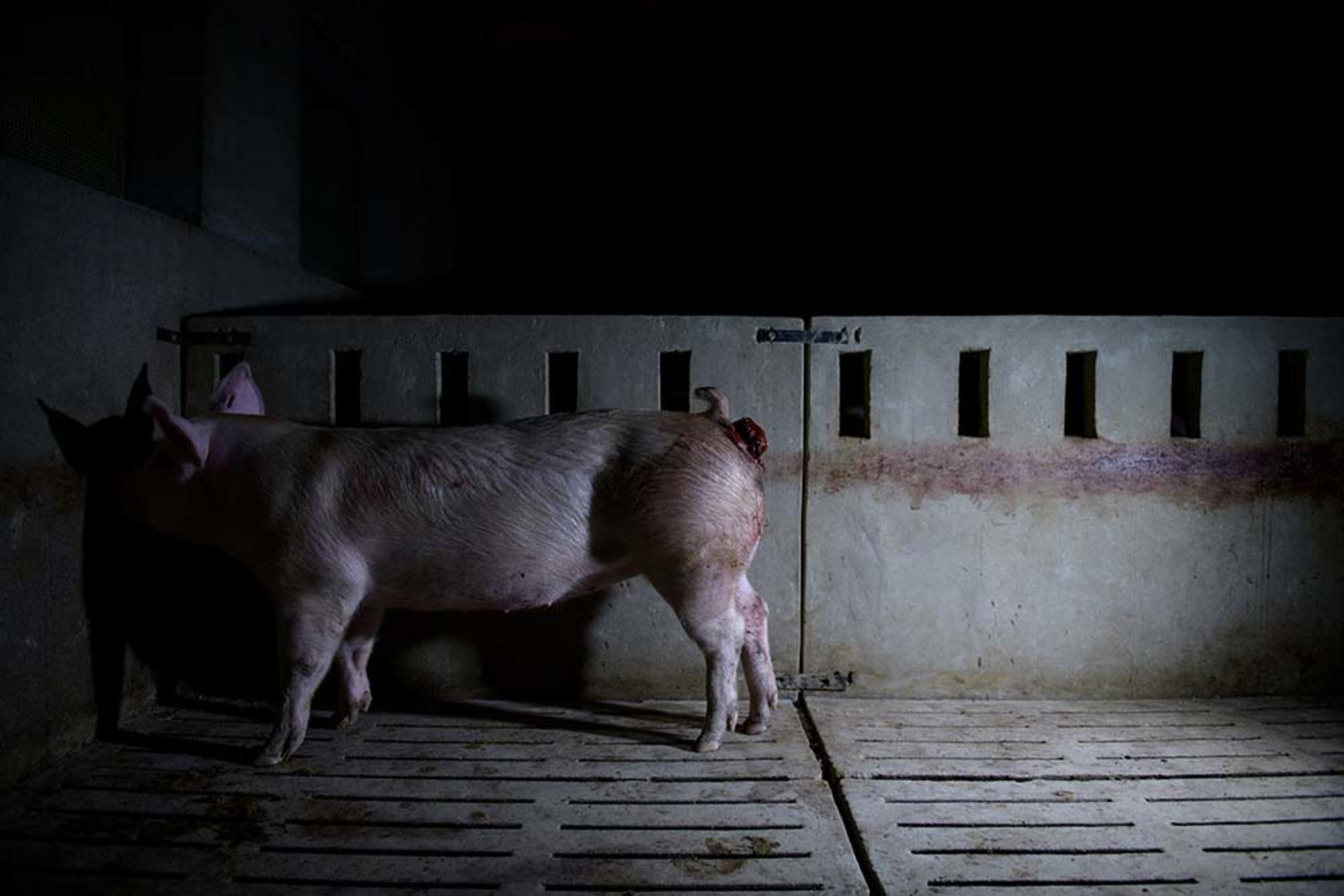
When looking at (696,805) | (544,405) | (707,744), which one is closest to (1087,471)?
(707,744)

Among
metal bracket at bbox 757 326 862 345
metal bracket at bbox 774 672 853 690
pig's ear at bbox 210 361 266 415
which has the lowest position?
metal bracket at bbox 774 672 853 690

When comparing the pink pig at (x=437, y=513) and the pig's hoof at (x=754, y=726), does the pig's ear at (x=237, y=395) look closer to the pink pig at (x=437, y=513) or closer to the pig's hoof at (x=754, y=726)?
the pink pig at (x=437, y=513)

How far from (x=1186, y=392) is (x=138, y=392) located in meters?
4.38

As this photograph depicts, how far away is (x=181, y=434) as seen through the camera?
2.49 meters

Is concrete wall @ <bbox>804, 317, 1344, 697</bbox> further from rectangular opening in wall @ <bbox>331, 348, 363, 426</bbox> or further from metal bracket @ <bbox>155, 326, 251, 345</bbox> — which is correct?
metal bracket @ <bbox>155, 326, 251, 345</bbox>

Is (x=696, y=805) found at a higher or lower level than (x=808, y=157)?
lower

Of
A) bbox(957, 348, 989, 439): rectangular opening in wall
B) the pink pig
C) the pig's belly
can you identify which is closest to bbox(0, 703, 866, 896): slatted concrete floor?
the pink pig

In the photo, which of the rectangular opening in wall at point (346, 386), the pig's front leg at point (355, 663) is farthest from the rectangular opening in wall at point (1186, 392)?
the rectangular opening in wall at point (346, 386)

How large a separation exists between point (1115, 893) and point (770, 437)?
188cm

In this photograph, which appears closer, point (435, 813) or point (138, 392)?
point (435, 813)

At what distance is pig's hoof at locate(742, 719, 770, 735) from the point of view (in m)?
2.88

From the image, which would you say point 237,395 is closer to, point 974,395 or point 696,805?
point 696,805

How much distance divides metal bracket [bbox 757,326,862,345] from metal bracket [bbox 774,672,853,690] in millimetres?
1402

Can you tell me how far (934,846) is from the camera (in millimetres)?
2137
